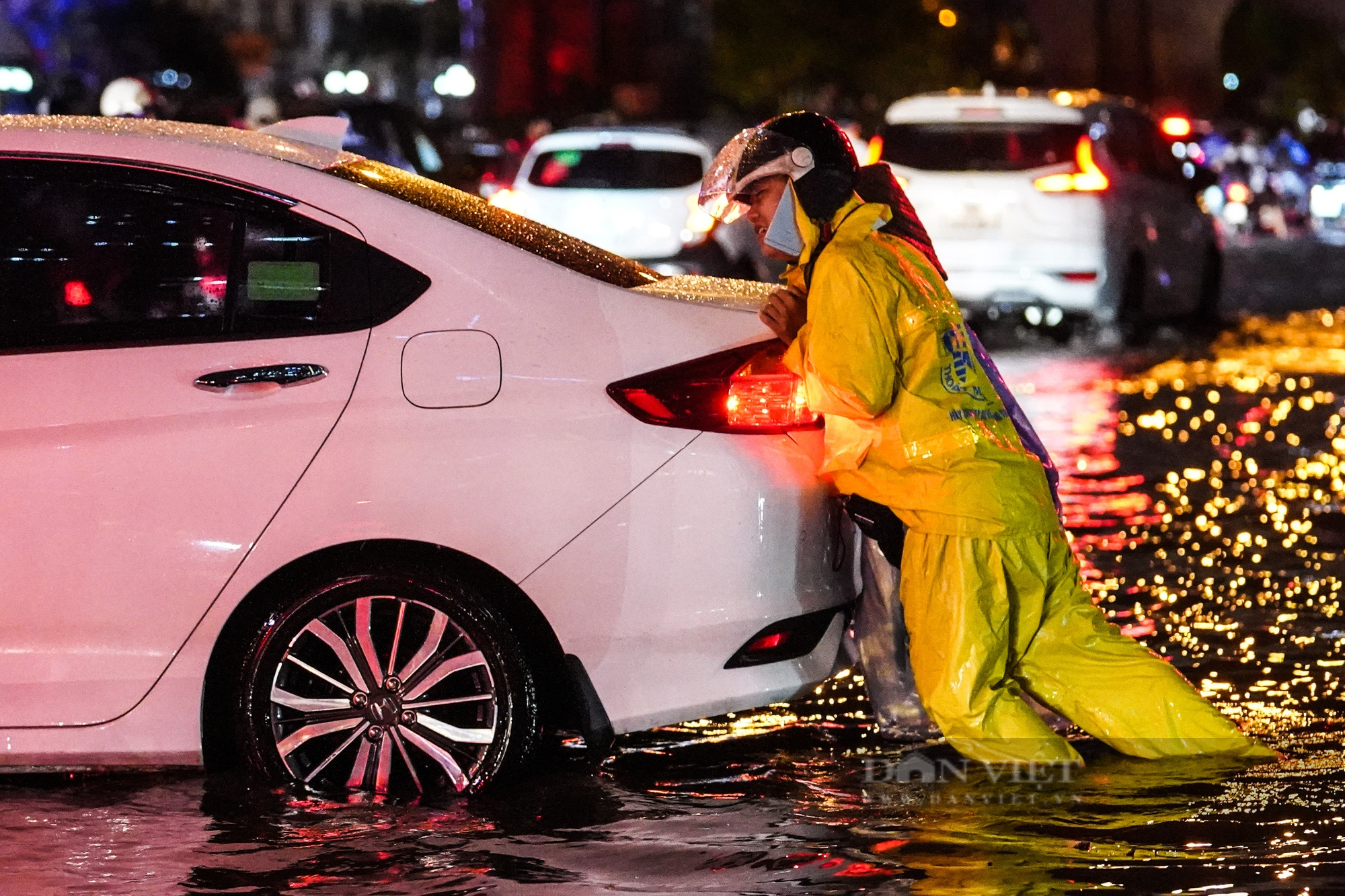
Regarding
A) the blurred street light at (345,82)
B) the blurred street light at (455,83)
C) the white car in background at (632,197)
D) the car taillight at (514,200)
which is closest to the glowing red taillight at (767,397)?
the white car in background at (632,197)

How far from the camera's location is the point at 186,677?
190 inches

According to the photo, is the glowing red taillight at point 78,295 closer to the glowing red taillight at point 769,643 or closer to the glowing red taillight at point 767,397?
the glowing red taillight at point 767,397

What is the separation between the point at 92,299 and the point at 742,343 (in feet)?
4.92

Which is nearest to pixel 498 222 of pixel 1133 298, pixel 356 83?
pixel 1133 298

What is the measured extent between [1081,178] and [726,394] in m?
10.5

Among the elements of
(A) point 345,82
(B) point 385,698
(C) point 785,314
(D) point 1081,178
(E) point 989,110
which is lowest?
(B) point 385,698

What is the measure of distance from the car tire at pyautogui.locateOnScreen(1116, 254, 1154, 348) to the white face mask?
34.5 ft

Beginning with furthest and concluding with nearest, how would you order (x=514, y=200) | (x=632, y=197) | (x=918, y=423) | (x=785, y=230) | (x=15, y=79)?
1. (x=15, y=79)
2. (x=514, y=200)
3. (x=632, y=197)
4. (x=785, y=230)
5. (x=918, y=423)

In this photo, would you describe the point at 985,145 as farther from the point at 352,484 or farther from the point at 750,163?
the point at 352,484

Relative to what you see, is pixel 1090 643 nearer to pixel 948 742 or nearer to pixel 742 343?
pixel 948 742

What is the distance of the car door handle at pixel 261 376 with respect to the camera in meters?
4.75

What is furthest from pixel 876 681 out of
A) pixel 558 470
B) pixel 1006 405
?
pixel 558 470

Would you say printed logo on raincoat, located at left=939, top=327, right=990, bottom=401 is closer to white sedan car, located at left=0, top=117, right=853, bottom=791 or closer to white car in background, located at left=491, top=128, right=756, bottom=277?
white sedan car, located at left=0, top=117, right=853, bottom=791

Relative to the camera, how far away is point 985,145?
15.0 meters
